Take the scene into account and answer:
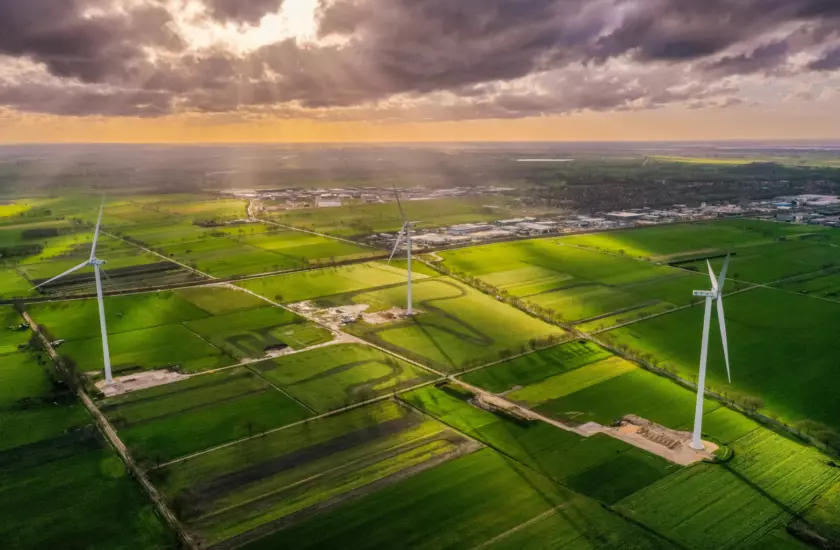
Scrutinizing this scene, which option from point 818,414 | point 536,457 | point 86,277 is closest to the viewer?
point 536,457

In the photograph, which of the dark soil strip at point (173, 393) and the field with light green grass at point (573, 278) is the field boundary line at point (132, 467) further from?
the field with light green grass at point (573, 278)

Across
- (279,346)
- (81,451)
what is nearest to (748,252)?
(279,346)

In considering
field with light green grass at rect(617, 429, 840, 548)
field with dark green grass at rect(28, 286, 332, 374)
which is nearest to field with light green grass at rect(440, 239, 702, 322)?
field with dark green grass at rect(28, 286, 332, 374)

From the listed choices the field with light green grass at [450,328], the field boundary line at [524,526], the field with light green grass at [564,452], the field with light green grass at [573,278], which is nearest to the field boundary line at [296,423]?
the field with light green grass at [564,452]

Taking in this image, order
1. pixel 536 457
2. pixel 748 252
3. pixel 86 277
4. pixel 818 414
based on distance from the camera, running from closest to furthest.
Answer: pixel 536 457 → pixel 818 414 → pixel 86 277 → pixel 748 252

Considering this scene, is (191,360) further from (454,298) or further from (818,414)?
(818,414)

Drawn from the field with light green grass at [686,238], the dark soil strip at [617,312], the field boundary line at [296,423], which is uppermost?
the field with light green grass at [686,238]

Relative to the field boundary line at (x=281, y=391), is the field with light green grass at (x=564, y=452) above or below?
below
